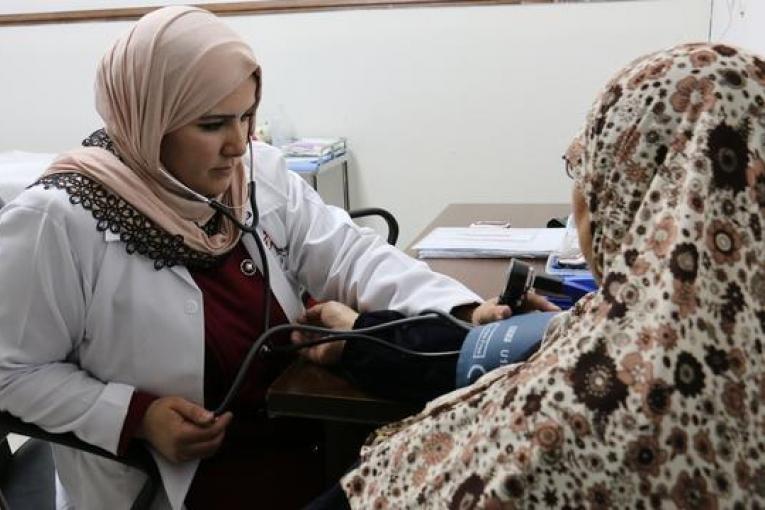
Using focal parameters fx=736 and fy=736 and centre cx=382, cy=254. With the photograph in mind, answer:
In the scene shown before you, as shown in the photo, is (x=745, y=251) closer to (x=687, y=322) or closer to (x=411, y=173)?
(x=687, y=322)

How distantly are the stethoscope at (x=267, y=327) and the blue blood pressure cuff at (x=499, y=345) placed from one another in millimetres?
32

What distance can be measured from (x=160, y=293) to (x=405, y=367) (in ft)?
1.38

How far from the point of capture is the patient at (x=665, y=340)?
54 centimetres

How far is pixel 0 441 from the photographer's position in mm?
1046

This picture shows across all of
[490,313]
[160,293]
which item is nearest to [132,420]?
[160,293]

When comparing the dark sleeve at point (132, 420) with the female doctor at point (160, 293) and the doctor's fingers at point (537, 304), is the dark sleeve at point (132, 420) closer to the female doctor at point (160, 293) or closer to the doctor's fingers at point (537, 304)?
the female doctor at point (160, 293)

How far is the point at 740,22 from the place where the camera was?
6.75 feet

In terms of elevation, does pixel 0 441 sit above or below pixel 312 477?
above

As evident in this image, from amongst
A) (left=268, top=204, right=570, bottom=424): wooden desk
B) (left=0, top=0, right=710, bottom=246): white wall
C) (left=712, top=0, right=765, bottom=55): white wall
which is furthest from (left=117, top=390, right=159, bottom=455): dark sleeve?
(left=0, top=0, right=710, bottom=246): white wall

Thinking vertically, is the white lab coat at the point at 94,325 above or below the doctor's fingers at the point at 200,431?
above

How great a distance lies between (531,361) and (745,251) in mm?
198

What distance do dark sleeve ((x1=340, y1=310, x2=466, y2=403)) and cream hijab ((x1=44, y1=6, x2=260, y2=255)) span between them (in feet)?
1.16

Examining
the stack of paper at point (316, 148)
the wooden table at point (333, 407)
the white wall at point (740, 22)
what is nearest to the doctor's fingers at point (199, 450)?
the wooden table at point (333, 407)

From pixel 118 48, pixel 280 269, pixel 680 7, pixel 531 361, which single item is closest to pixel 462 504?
pixel 531 361
